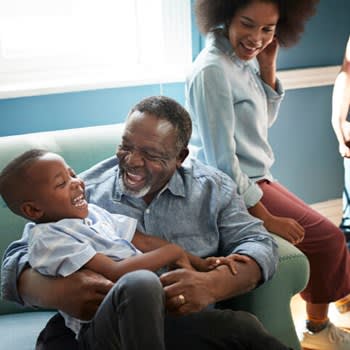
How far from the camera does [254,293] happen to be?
1532mm

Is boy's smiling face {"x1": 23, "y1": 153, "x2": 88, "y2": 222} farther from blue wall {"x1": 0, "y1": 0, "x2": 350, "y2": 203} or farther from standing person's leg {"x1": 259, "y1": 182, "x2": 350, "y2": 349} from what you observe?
blue wall {"x1": 0, "y1": 0, "x2": 350, "y2": 203}

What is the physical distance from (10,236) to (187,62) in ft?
3.53

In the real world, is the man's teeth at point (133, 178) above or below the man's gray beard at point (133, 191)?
above

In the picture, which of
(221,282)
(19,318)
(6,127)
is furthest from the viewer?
(6,127)

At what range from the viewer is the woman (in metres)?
1.72

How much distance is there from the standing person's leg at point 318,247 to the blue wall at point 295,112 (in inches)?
29.8

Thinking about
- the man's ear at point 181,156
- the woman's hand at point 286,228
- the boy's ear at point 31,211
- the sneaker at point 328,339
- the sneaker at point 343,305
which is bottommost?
the sneaker at point 343,305

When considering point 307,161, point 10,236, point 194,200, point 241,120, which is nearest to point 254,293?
point 194,200

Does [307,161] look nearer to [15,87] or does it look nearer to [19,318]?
[15,87]

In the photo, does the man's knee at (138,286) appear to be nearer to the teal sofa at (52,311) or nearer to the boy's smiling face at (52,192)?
the boy's smiling face at (52,192)

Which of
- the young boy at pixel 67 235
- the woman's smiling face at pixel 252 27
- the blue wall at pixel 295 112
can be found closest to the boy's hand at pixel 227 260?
the young boy at pixel 67 235

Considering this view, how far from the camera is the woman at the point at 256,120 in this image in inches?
67.9

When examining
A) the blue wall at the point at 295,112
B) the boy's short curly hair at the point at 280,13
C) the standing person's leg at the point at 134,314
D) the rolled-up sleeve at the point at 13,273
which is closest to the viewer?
the standing person's leg at the point at 134,314

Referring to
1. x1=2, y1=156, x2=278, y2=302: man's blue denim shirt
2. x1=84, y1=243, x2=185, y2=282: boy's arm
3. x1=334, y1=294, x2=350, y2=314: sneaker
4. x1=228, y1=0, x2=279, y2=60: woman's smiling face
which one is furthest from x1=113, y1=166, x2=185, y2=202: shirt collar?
x1=334, y1=294, x2=350, y2=314: sneaker
